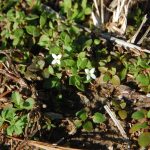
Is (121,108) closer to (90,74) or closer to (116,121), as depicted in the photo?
(116,121)

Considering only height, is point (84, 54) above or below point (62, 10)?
below

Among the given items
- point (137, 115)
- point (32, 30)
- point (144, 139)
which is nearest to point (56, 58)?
point (32, 30)

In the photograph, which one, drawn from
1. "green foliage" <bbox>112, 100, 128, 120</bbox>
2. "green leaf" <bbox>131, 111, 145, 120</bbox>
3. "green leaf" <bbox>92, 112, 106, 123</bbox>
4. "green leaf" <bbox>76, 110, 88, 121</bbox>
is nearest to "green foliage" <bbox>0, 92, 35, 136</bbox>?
"green leaf" <bbox>76, 110, 88, 121</bbox>

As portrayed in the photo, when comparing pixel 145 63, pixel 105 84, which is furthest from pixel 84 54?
pixel 145 63

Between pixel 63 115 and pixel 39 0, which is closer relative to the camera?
pixel 63 115

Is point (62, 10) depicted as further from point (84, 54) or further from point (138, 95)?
point (138, 95)

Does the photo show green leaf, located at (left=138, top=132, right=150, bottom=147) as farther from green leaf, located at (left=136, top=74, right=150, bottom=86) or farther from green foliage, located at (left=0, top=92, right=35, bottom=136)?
green foliage, located at (left=0, top=92, right=35, bottom=136)

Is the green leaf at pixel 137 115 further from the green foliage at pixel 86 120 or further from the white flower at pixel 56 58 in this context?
the white flower at pixel 56 58

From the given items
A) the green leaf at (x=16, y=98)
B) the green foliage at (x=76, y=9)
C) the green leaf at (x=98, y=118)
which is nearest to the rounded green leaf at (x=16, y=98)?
the green leaf at (x=16, y=98)
